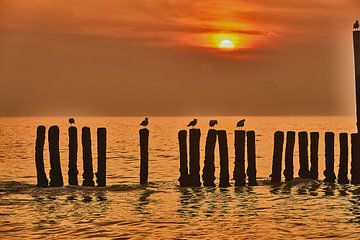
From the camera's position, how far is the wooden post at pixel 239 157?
83.7 ft

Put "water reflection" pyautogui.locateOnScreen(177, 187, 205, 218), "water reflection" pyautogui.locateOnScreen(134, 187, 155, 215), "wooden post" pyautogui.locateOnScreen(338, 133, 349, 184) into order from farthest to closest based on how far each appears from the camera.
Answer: "wooden post" pyautogui.locateOnScreen(338, 133, 349, 184) < "water reflection" pyautogui.locateOnScreen(134, 187, 155, 215) < "water reflection" pyautogui.locateOnScreen(177, 187, 205, 218)

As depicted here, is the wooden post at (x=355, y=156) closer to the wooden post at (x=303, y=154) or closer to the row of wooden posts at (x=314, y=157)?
the row of wooden posts at (x=314, y=157)

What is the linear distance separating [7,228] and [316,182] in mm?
13147

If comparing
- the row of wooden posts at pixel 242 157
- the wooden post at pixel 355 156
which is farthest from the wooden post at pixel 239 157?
the wooden post at pixel 355 156

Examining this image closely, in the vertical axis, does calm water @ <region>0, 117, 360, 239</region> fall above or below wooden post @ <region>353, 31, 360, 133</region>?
below

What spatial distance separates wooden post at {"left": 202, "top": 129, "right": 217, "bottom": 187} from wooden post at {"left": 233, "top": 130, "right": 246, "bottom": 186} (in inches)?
32.9

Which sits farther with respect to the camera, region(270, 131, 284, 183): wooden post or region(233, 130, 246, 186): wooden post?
region(270, 131, 284, 183): wooden post

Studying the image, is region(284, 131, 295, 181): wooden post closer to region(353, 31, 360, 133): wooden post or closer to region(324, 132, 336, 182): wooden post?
region(324, 132, 336, 182): wooden post

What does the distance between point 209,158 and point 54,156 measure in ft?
18.5

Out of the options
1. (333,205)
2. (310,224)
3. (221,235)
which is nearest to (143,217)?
(221,235)

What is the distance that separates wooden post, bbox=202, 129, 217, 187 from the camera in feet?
83.9

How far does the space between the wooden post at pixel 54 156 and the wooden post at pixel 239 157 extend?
21.2ft

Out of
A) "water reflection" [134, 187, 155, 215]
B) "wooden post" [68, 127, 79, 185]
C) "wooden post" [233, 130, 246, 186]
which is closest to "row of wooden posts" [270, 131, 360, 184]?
"wooden post" [233, 130, 246, 186]

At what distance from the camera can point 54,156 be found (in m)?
25.7
